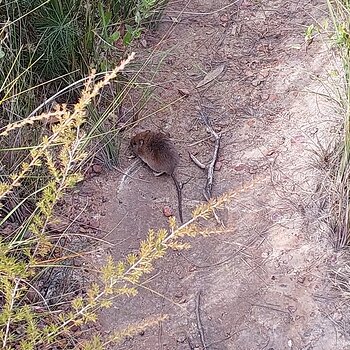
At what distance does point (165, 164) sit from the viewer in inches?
122

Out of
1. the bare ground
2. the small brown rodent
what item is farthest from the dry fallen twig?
the small brown rodent

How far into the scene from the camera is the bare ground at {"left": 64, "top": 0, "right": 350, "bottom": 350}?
8.55 feet

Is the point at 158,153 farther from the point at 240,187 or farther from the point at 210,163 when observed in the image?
the point at 240,187

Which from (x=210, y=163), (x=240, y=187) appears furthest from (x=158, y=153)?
(x=240, y=187)

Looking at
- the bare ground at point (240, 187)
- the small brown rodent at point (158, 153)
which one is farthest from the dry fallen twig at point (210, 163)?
the small brown rodent at point (158, 153)

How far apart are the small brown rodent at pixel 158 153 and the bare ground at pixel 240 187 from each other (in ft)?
0.27

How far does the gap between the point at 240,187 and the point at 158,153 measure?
17.0 inches

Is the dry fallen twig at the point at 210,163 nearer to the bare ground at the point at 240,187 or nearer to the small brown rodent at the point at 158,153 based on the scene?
the bare ground at the point at 240,187

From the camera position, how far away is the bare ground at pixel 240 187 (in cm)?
261

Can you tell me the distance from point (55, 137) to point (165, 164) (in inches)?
46.7

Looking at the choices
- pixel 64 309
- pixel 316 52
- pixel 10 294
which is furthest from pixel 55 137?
pixel 316 52

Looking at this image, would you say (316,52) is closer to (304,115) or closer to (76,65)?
(304,115)

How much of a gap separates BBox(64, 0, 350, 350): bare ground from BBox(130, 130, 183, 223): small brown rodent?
0.27 ft

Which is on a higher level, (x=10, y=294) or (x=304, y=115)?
(x=10, y=294)
